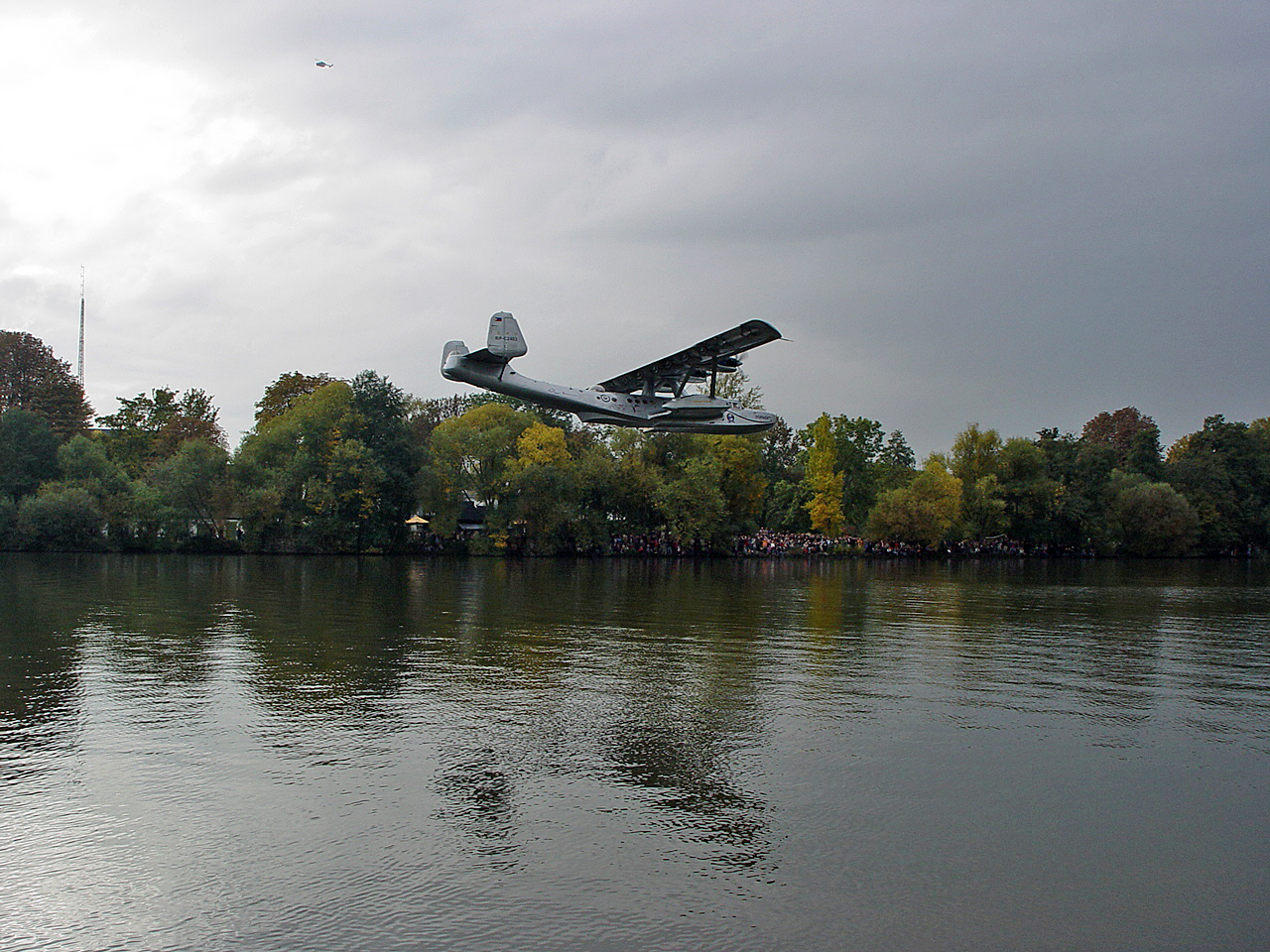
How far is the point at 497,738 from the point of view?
1238cm

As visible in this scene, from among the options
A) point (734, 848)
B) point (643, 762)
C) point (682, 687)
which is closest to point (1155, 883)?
point (734, 848)

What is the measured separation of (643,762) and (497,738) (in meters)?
2.19

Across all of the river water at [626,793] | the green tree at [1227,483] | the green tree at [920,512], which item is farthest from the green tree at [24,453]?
the green tree at [1227,483]

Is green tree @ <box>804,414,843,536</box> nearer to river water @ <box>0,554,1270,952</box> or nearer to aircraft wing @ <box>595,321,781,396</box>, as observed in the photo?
aircraft wing @ <box>595,321,781,396</box>

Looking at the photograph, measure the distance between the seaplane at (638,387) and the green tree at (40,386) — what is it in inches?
2700

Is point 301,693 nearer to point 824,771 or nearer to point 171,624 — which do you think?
point 824,771

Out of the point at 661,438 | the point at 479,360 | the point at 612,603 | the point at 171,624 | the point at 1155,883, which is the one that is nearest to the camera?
the point at 1155,883

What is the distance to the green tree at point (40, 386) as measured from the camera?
3531 inches

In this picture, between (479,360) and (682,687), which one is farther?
(479,360)

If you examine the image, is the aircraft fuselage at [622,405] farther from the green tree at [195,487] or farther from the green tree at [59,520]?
the green tree at [59,520]

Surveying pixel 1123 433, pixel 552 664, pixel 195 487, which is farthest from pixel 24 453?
pixel 1123 433

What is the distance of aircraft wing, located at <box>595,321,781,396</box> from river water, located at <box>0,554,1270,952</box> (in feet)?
50.0

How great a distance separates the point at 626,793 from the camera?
33.5 feet

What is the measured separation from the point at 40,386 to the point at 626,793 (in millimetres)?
99157
